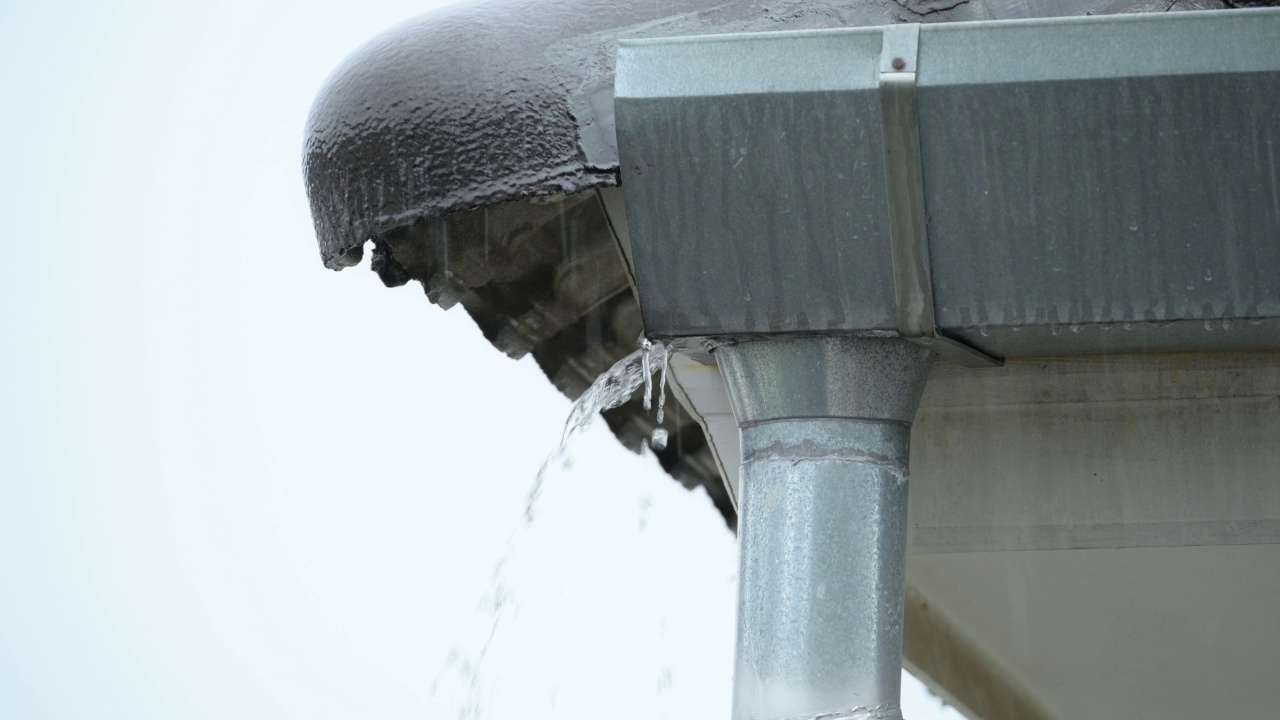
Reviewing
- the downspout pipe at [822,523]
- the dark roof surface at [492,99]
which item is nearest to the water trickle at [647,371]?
the downspout pipe at [822,523]

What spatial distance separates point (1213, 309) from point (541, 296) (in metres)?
2.39

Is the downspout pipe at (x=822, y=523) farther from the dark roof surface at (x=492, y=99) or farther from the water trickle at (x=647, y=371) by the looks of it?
the dark roof surface at (x=492, y=99)

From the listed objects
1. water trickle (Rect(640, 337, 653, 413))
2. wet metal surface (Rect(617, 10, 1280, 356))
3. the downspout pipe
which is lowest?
the downspout pipe

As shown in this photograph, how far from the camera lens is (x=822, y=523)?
3.43 metres

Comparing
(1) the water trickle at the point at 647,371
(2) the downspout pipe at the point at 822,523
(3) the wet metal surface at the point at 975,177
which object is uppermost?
(3) the wet metal surface at the point at 975,177

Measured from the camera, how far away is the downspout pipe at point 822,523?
3.38m

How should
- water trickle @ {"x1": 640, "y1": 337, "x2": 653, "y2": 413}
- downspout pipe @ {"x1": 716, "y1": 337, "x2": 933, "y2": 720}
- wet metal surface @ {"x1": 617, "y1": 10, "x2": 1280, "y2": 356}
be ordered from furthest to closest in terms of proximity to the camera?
water trickle @ {"x1": 640, "y1": 337, "x2": 653, "y2": 413} → downspout pipe @ {"x1": 716, "y1": 337, "x2": 933, "y2": 720} → wet metal surface @ {"x1": 617, "y1": 10, "x2": 1280, "y2": 356}

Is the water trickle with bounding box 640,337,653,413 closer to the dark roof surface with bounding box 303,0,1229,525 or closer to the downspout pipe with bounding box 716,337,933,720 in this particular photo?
the downspout pipe with bounding box 716,337,933,720

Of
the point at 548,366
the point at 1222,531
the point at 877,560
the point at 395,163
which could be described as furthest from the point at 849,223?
the point at 548,366

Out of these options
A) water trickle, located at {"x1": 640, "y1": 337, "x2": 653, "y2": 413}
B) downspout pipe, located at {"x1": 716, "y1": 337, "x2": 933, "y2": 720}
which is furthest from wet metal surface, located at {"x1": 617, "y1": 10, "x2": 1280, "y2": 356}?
water trickle, located at {"x1": 640, "y1": 337, "x2": 653, "y2": 413}

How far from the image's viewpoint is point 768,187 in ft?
11.0

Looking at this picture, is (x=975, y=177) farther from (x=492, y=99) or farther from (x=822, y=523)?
(x=492, y=99)

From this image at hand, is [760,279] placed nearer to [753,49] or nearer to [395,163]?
[753,49]

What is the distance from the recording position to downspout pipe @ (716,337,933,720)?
3.38 m
